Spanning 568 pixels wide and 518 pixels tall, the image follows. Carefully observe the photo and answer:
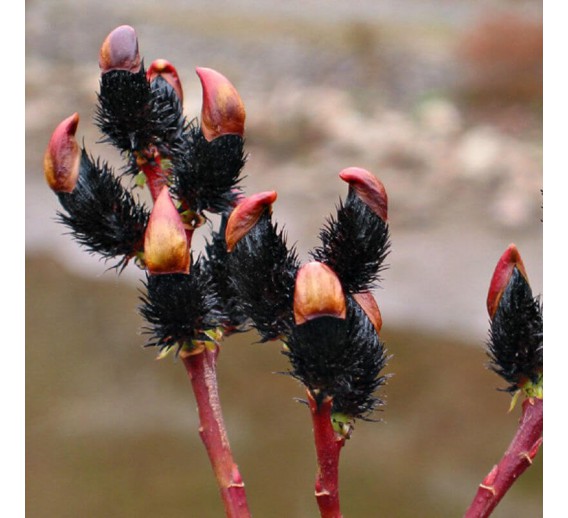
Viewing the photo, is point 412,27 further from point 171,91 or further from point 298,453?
point 171,91

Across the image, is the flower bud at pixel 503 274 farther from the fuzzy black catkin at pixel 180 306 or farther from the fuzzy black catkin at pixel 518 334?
the fuzzy black catkin at pixel 180 306

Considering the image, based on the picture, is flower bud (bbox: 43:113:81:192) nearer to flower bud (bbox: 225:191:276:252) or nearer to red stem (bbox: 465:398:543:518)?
flower bud (bbox: 225:191:276:252)

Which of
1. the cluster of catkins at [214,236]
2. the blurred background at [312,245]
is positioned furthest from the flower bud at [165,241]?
the blurred background at [312,245]

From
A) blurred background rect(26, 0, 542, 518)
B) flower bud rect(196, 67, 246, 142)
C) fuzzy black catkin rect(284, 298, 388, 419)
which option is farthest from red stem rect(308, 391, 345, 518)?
blurred background rect(26, 0, 542, 518)

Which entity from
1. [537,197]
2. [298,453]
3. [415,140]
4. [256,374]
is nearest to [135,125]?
[298,453]

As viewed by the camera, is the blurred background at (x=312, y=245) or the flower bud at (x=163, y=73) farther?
the blurred background at (x=312, y=245)
